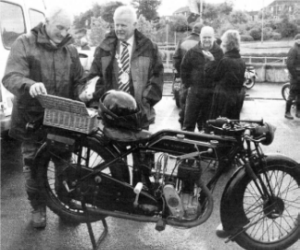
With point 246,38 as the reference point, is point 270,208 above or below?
below

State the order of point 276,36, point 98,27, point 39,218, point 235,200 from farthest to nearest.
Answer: point 98,27 < point 276,36 < point 39,218 < point 235,200

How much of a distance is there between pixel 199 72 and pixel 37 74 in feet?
7.72

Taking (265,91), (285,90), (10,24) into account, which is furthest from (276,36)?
(265,91)

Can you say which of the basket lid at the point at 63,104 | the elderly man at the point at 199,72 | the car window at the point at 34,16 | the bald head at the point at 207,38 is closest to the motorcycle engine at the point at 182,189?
the basket lid at the point at 63,104

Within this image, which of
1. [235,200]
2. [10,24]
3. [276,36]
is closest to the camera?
[235,200]

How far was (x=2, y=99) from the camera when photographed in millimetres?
4801

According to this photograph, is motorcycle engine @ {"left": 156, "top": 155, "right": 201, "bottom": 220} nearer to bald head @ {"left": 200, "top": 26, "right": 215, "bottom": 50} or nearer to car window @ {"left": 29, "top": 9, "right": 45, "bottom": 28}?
bald head @ {"left": 200, "top": 26, "right": 215, "bottom": 50}

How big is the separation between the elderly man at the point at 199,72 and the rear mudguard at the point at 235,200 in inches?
93.0

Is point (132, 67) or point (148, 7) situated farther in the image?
point (148, 7)

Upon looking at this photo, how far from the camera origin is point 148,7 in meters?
3.86

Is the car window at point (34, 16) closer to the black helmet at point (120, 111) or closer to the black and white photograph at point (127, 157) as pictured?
the black and white photograph at point (127, 157)

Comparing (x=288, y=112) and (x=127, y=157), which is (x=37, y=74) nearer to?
(x=127, y=157)

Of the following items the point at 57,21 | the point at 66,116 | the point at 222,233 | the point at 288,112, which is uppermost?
the point at 57,21

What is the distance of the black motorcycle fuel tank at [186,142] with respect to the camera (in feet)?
8.43
